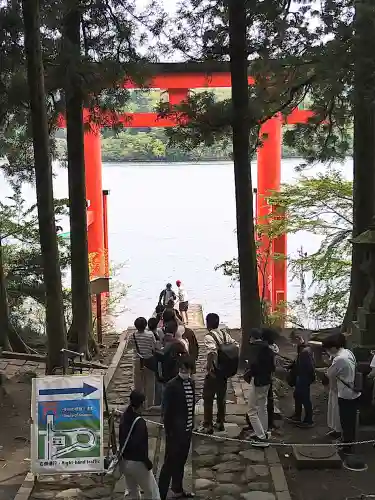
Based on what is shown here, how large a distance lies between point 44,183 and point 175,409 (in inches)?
169

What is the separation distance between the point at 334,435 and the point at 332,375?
2.91 ft

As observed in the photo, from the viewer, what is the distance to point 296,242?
2980 centimetres

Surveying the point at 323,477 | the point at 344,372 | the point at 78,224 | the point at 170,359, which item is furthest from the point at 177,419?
the point at 78,224

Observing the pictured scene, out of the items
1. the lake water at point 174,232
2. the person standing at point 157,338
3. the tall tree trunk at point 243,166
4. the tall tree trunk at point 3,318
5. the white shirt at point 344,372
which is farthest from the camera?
the lake water at point 174,232

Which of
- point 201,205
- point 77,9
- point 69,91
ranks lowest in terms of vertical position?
point 201,205

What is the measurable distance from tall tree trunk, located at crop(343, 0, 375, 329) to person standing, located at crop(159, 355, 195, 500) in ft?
16.0

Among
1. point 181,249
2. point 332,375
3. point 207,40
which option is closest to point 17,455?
point 332,375

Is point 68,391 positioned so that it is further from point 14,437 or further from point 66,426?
point 14,437

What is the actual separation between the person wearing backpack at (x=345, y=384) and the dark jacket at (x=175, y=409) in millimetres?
2073

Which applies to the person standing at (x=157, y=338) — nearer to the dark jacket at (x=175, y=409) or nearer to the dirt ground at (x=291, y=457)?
the dirt ground at (x=291, y=457)

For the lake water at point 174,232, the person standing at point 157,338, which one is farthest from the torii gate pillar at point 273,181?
the person standing at point 157,338

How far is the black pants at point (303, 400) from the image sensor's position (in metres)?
7.02

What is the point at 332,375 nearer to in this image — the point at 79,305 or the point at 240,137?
the point at 240,137

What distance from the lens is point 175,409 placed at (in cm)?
488
